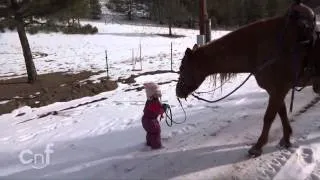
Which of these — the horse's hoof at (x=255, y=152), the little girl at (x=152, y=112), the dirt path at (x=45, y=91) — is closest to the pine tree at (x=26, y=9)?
the dirt path at (x=45, y=91)

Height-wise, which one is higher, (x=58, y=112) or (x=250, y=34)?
(x=250, y=34)

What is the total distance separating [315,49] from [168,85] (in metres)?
5.95

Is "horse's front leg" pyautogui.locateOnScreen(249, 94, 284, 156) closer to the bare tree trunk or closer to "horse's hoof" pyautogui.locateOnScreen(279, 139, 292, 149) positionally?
"horse's hoof" pyautogui.locateOnScreen(279, 139, 292, 149)

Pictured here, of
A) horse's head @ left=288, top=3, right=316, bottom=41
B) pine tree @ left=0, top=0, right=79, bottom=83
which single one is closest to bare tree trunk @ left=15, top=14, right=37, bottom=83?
pine tree @ left=0, top=0, right=79, bottom=83

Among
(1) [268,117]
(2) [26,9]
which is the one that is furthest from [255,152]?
(2) [26,9]

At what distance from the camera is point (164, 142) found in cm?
591

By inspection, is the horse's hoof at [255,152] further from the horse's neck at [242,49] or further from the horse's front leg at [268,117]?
the horse's neck at [242,49]

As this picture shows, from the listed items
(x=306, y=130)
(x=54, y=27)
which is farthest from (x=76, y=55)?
(x=306, y=130)

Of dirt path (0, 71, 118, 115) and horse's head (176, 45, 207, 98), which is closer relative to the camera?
horse's head (176, 45, 207, 98)

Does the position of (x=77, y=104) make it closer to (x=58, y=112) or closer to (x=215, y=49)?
(x=58, y=112)

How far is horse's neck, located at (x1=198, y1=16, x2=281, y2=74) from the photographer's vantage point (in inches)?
202

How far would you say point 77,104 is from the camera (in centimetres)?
956

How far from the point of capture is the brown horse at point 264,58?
196 inches

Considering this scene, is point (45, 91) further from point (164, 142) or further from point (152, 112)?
point (152, 112)
